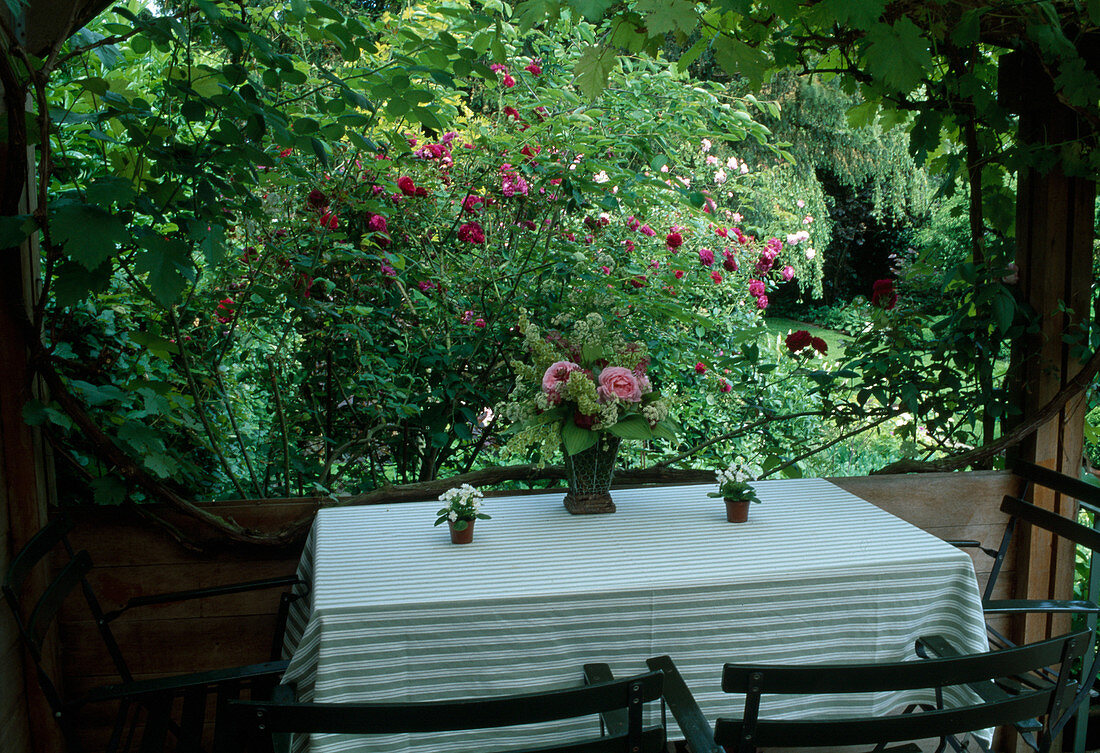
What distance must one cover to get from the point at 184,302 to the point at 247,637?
0.96 metres

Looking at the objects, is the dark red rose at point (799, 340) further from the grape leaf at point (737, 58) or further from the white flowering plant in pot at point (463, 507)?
the white flowering plant in pot at point (463, 507)

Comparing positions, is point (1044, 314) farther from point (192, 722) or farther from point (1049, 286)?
point (192, 722)

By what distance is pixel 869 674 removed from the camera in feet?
3.80

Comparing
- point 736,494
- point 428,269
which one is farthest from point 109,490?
point 736,494

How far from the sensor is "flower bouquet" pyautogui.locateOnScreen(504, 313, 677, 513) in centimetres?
190

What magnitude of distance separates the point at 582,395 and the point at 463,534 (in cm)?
43

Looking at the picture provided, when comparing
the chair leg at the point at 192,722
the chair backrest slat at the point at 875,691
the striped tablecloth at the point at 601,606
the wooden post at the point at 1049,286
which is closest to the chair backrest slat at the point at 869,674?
the chair backrest slat at the point at 875,691

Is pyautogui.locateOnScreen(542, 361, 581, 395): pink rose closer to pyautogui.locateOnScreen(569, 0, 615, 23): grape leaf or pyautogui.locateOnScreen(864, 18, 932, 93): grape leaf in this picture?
pyautogui.locateOnScreen(569, 0, 615, 23): grape leaf

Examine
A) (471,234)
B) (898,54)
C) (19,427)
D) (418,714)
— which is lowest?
(418,714)

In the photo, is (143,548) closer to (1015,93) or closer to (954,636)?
(954,636)

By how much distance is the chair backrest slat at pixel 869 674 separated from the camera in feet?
3.80

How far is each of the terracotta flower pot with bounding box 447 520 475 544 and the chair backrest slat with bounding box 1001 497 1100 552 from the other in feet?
4.98

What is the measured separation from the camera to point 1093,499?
210 cm

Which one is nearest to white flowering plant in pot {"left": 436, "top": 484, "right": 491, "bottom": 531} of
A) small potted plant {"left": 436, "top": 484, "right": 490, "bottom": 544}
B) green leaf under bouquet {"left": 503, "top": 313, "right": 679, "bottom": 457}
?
small potted plant {"left": 436, "top": 484, "right": 490, "bottom": 544}
